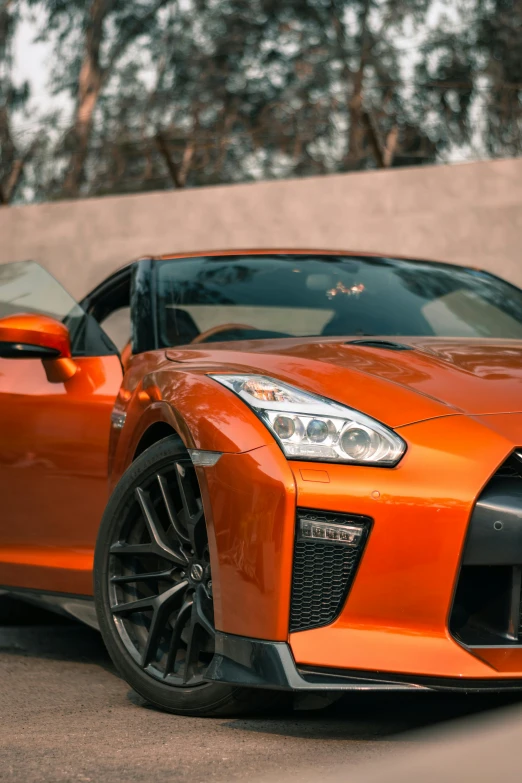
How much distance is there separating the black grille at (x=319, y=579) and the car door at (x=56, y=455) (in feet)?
3.78

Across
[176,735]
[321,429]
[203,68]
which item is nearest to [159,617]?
[176,735]

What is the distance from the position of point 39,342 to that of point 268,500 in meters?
1.43

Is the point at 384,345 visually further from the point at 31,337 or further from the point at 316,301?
the point at 31,337

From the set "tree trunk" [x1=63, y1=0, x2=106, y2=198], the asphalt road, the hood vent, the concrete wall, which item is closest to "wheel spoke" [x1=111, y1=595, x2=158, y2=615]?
the asphalt road

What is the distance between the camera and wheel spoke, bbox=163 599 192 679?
2.99 m

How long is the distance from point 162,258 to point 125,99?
22727 mm

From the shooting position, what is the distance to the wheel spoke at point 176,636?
299 cm

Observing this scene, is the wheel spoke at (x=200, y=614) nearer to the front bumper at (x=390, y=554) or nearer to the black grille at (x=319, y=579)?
the front bumper at (x=390, y=554)

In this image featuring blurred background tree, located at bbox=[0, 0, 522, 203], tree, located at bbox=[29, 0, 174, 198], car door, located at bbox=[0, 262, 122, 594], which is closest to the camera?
car door, located at bbox=[0, 262, 122, 594]

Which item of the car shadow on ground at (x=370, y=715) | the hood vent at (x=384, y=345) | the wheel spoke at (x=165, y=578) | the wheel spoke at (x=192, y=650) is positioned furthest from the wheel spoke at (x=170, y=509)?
the hood vent at (x=384, y=345)

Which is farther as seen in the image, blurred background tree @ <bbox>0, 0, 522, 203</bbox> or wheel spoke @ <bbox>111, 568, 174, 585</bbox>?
blurred background tree @ <bbox>0, 0, 522, 203</bbox>

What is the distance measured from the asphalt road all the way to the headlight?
0.65 m

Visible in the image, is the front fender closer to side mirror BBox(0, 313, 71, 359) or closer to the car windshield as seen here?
side mirror BBox(0, 313, 71, 359)

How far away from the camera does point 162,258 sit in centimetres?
440
